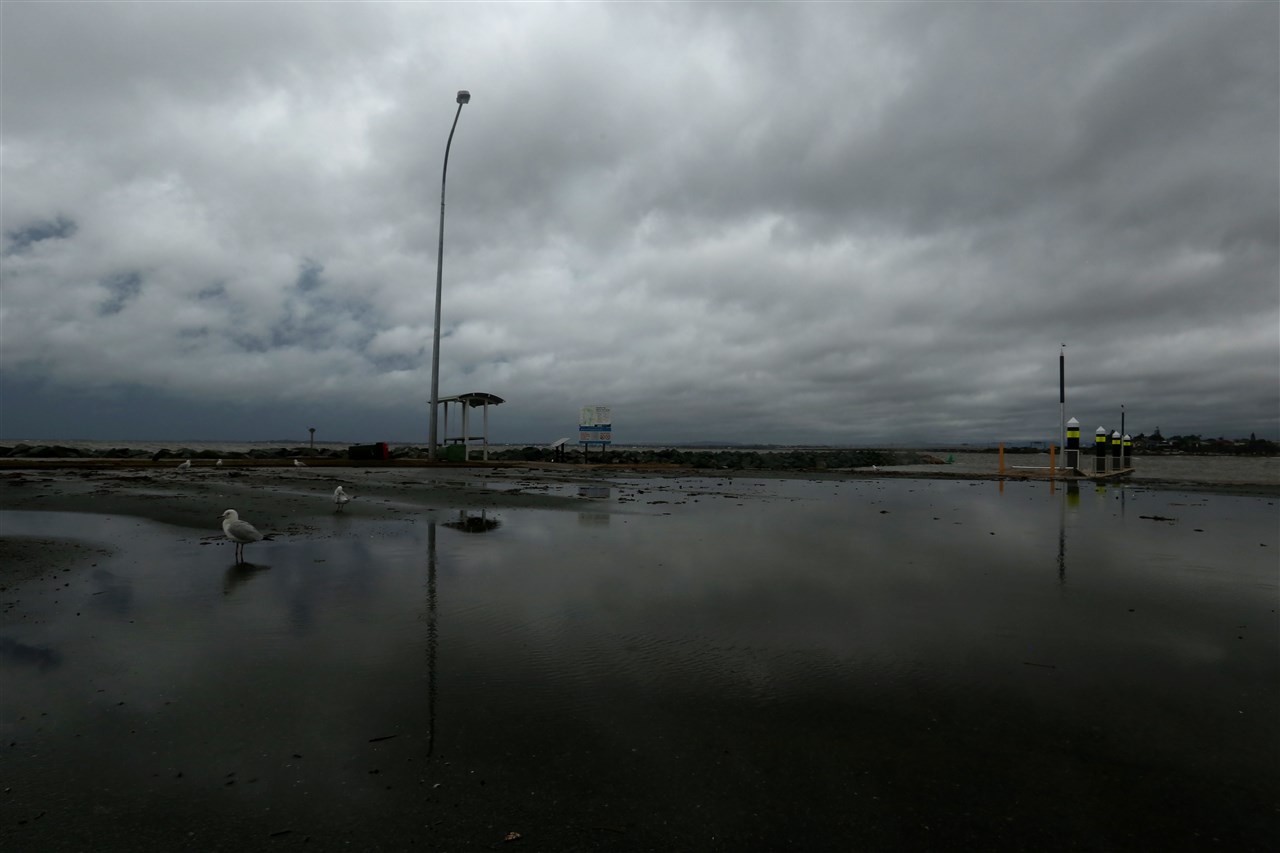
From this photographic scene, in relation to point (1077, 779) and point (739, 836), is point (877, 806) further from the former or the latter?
point (1077, 779)

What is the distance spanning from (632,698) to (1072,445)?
3012cm

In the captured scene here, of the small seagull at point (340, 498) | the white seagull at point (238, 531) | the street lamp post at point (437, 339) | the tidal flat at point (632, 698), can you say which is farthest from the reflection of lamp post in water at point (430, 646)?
the street lamp post at point (437, 339)

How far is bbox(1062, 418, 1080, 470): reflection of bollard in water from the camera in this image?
1079 inches

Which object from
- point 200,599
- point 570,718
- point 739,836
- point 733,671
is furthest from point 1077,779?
point 200,599

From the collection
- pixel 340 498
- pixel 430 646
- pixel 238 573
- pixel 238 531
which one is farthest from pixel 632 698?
pixel 340 498

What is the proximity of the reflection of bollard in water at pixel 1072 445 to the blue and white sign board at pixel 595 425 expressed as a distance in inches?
896

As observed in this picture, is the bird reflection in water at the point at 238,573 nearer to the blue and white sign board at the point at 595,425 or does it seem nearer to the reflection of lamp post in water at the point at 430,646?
the reflection of lamp post in water at the point at 430,646

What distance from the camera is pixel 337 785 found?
10.4ft

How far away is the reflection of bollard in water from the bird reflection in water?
2967cm

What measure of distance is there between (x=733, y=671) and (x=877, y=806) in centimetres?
175

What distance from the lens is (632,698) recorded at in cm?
420

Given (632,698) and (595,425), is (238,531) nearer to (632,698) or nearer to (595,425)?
(632,698)

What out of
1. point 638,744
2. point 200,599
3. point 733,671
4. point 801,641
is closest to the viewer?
point 638,744

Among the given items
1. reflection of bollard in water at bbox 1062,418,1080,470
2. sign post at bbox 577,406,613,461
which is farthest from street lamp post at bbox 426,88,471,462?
reflection of bollard in water at bbox 1062,418,1080,470
